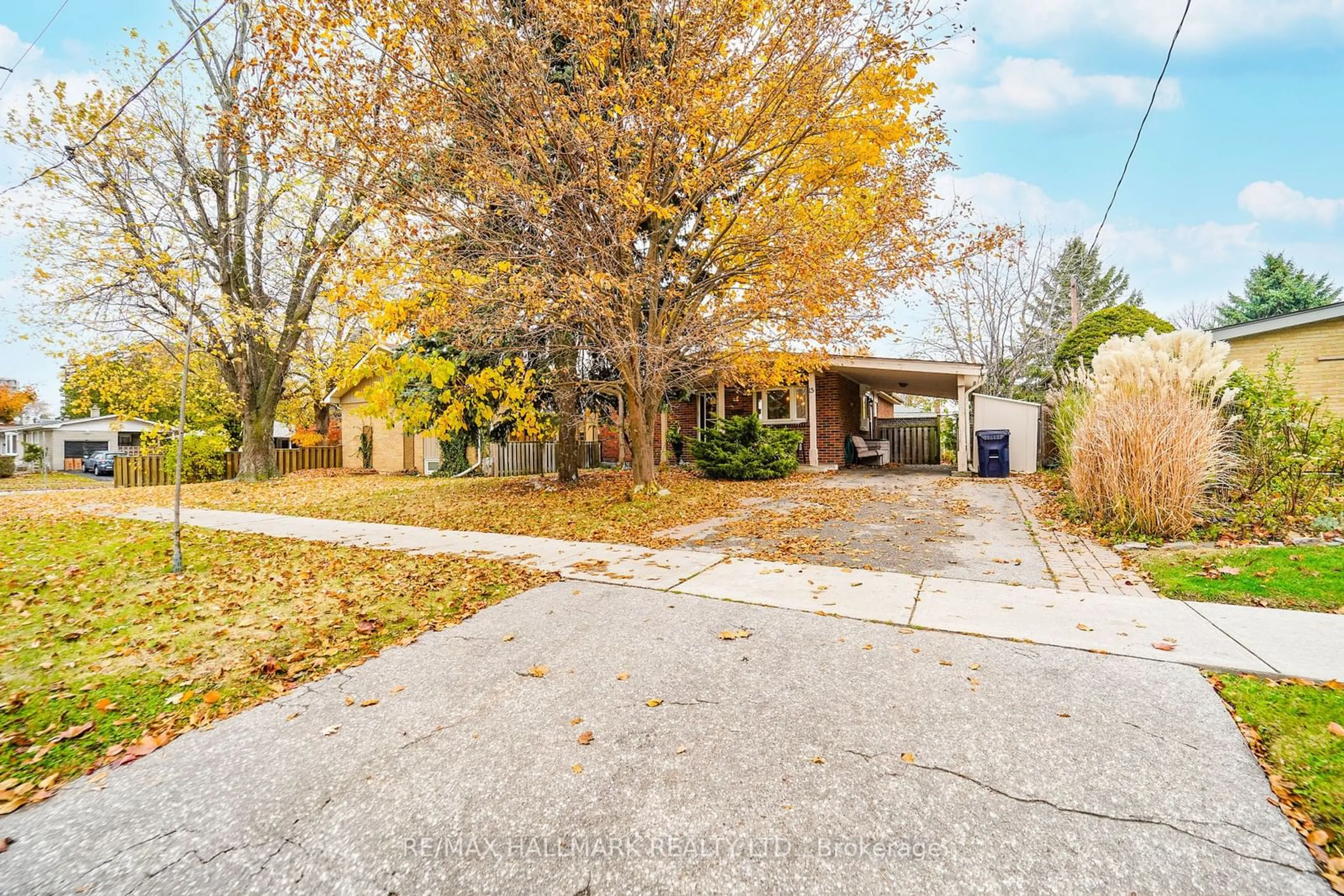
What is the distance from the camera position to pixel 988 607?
4.29 metres

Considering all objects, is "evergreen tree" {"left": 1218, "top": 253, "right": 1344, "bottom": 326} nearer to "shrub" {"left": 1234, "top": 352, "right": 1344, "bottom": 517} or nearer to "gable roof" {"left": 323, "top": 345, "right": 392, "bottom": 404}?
"shrub" {"left": 1234, "top": 352, "right": 1344, "bottom": 517}

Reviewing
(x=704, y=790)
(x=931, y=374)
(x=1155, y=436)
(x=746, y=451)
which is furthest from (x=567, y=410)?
(x=704, y=790)

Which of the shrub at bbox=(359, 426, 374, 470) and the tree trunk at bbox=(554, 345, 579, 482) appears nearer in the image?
the tree trunk at bbox=(554, 345, 579, 482)

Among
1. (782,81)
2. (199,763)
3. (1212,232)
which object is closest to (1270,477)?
(782,81)

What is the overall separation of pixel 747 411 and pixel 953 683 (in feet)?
46.7

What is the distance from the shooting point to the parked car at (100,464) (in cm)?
2725

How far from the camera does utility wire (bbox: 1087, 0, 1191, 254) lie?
7168 mm

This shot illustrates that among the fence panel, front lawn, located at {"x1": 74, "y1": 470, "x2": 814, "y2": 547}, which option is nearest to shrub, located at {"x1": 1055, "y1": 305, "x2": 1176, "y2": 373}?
front lawn, located at {"x1": 74, "y1": 470, "x2": 814, "y2": 547}

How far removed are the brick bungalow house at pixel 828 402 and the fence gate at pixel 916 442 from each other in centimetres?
144

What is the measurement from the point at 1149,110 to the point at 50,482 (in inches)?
1331

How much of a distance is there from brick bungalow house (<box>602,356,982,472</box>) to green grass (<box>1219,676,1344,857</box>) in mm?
10818

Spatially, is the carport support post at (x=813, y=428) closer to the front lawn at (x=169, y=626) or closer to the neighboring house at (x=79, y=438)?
the front lawn at (x=169, y=626)

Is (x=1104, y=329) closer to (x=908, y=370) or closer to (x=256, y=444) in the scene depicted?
(x=908, y=370)

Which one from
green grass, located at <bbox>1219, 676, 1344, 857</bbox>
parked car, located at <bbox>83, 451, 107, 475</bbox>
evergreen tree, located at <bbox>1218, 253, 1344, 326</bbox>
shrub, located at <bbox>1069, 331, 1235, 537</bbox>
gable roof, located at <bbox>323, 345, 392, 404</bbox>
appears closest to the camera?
green grass, located at <bbox>1219, 676, 1344, 857</bbox>
